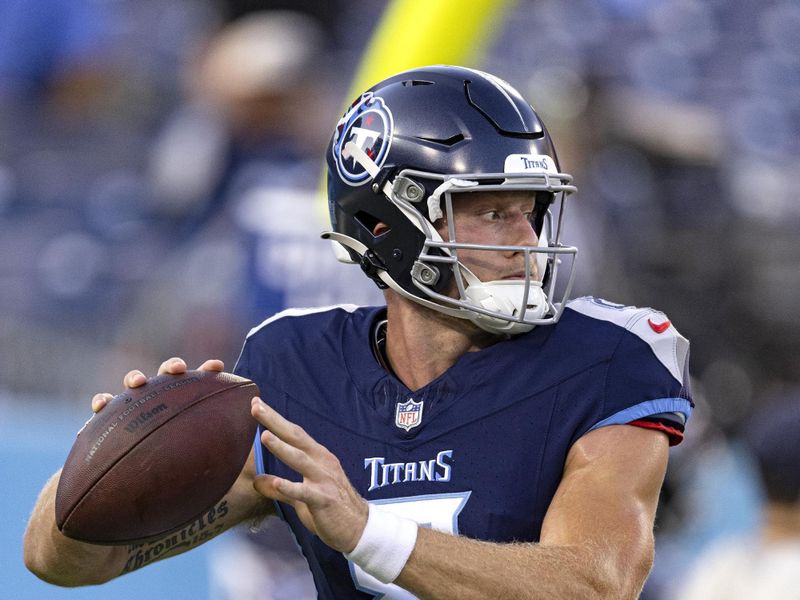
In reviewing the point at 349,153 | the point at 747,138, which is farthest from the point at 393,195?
the point at 747,138

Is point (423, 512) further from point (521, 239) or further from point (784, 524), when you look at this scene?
point (784, 524)

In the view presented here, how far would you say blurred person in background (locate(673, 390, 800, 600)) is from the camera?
3033mm

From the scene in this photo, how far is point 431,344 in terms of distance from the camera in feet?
7.52

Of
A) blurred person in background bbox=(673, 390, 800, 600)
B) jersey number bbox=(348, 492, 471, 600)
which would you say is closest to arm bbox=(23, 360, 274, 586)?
jersey number bbox=(348, 492, 471, 600)

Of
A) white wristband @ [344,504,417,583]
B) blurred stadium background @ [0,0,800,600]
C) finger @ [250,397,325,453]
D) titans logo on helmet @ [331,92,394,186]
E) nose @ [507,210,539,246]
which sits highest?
titans logo on helmet @ [331,92,394,186]

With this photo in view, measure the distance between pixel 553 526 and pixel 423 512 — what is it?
231 mm

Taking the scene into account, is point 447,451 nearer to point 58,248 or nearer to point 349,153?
point 349,153

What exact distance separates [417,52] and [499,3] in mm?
317

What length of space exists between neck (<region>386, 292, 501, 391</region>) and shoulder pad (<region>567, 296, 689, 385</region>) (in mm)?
189

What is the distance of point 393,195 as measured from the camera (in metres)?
2.27

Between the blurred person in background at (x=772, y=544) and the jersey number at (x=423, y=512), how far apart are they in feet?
4.22

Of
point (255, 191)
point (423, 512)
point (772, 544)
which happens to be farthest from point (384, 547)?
point (255, 191)

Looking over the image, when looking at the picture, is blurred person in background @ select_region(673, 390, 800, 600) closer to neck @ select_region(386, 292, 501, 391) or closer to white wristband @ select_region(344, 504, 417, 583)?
neck @ select_region(386, 292, 501, 391)

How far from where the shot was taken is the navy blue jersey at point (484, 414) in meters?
2.05
